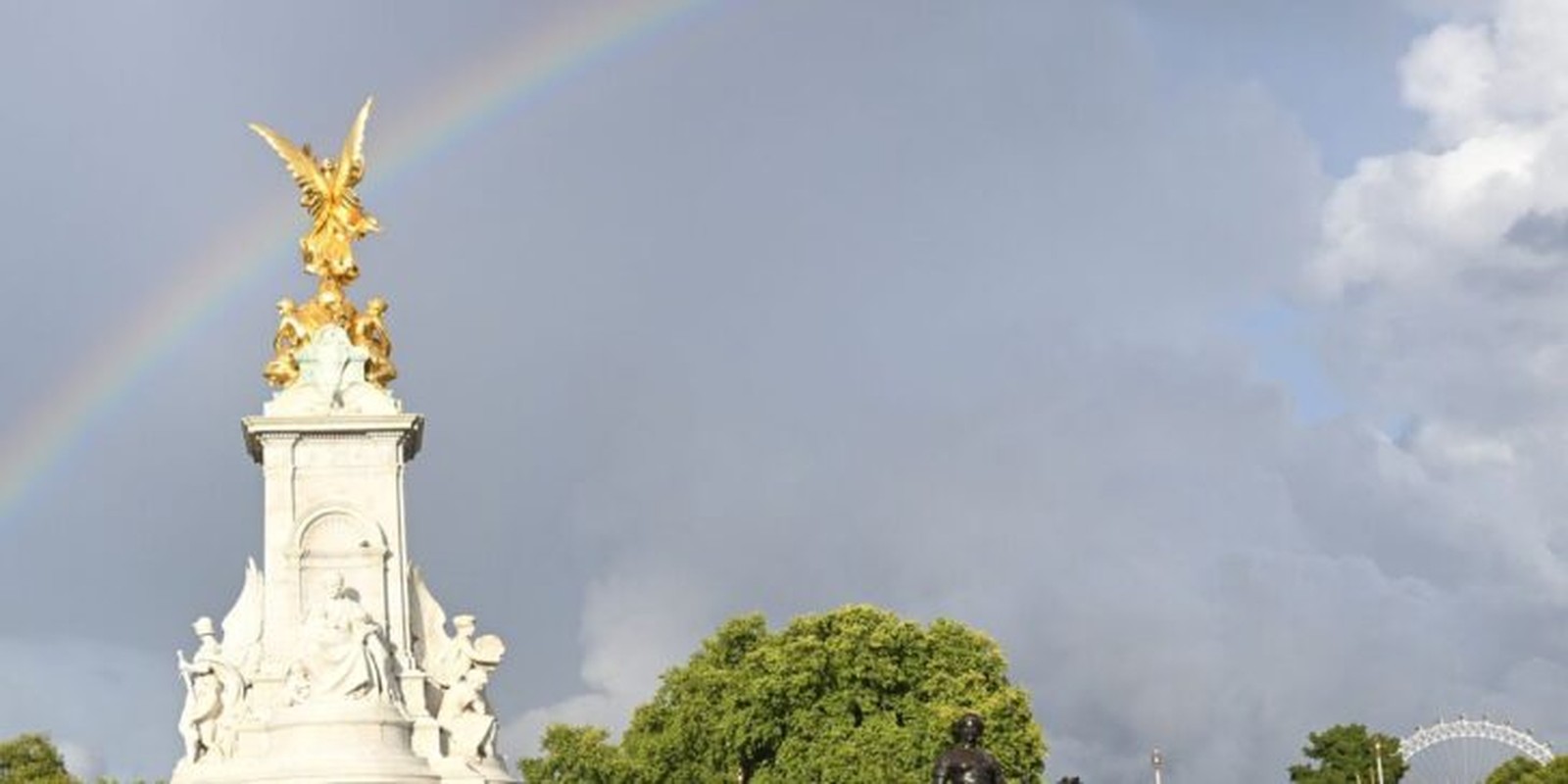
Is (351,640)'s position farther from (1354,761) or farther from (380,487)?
(1354,761)

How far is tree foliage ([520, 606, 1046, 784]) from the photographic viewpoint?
7100 cm

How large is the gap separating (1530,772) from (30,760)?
211ft

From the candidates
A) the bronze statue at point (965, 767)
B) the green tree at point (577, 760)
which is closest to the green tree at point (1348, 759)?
the green tree at point (577, 760)

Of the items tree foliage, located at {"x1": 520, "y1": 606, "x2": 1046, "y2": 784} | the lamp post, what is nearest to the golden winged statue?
tree foliage, located at {"x1": 520, "y1": 606, "x2": 1046, "y2": 784}

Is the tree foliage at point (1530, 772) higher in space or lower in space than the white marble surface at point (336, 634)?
higher

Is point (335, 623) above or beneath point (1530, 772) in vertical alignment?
beneath

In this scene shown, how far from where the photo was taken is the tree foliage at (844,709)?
71.0m

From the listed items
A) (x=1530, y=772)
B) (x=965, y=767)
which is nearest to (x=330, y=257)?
(x=965, y=767)

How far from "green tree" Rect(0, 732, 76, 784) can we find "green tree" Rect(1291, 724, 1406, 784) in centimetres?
8909

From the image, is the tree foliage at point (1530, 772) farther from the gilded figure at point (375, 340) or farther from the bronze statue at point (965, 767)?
the bronze statue at point (965, 767)

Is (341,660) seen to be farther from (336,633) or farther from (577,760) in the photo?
(577,760)

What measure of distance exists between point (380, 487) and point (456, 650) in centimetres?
391

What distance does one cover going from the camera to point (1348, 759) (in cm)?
15438

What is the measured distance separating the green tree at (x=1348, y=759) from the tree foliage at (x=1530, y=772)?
104ft
